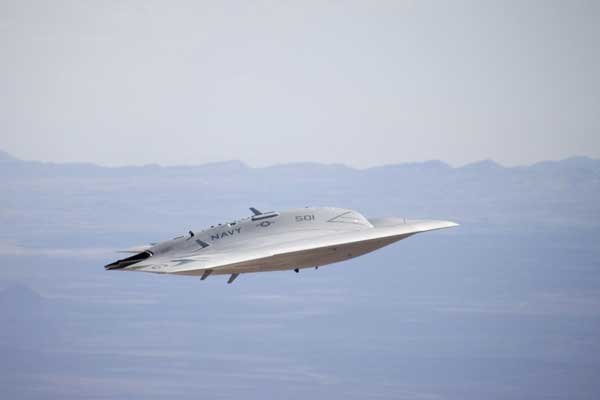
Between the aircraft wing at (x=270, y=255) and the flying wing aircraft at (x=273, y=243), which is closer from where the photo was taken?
the aircraft wing at (x=270, y=255)

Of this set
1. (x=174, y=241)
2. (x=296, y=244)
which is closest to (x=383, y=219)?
(x=296, y=244)

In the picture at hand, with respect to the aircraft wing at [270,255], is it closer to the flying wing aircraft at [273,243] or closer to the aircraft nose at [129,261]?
the flying wing aircraft at [273,243]

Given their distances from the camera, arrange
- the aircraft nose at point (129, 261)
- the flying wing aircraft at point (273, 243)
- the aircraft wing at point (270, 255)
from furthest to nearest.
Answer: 1. the aircraft nose at point (129, 261)
2. the flying wing aircraft at point (273, 243)
3. the aircraft wing at point (270, 255)

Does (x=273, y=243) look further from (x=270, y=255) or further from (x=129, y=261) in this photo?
(x=129, y=261)

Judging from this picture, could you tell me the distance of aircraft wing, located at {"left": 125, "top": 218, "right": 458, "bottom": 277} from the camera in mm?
33812

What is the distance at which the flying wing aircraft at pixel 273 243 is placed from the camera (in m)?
34.9

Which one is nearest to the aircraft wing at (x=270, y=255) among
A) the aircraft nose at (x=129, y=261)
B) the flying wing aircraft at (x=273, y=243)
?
the flying wing aircraft at (x=273, y=243)

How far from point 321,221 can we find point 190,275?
677 cm

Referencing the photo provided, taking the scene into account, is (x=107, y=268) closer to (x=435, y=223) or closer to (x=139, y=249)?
(x=139, y=249)

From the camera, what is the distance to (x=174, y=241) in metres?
37.0

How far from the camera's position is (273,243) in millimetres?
35906

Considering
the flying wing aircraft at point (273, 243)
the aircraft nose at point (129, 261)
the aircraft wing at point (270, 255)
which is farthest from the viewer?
the aircraft nose at point (129, 261)

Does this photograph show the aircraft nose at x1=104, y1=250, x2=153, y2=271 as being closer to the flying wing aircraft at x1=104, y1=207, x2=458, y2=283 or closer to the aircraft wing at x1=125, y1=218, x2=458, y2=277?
the flying wing aircraft at x1=104, y1=207, x2=458, y2=283

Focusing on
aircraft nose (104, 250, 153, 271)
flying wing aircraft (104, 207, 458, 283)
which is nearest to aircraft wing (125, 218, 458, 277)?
flying wing aircraft (104, 207, 458, 283)
